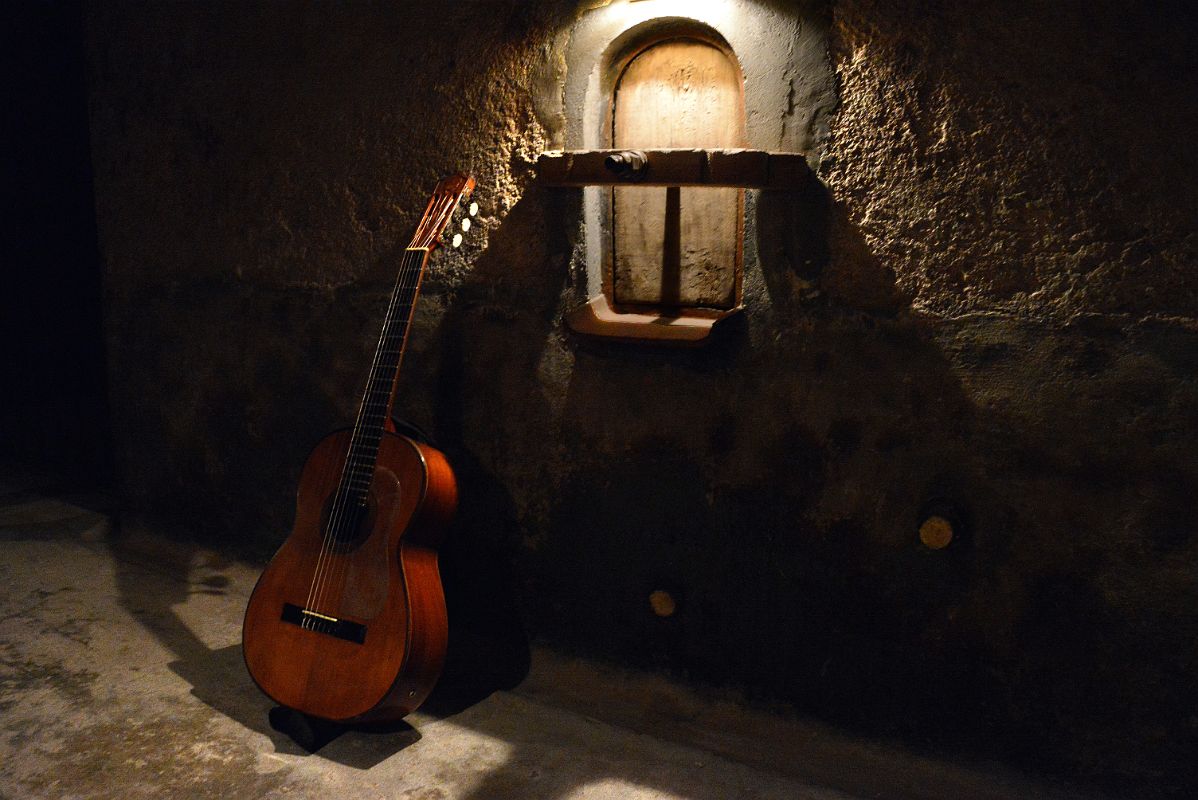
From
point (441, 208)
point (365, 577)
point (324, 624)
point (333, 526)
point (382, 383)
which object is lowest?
point (324, 624)

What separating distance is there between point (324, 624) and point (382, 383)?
2.67 feet

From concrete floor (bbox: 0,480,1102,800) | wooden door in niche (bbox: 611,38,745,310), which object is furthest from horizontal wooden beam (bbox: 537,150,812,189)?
concrete floor (bbox: 0,480,1102,800)

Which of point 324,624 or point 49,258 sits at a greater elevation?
point 49,258

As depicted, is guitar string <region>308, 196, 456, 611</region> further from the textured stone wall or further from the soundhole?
the textured stone wall

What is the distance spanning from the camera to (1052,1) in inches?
98.4

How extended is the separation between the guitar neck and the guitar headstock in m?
0.06

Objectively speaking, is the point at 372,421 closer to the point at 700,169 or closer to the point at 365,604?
the point at 365,604

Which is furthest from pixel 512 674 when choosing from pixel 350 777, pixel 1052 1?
pixel 1052 1

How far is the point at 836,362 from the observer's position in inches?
115

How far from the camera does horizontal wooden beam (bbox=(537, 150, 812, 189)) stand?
2717 mm

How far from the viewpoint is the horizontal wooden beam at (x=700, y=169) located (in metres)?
2.72

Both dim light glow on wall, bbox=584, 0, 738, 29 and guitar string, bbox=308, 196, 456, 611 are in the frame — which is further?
guitar string, bbox=308, 196, 456, 611

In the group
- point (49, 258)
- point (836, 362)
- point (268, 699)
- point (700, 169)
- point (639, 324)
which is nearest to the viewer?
point (700, 169)

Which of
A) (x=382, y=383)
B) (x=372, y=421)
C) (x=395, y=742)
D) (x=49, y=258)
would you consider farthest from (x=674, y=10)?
(x=49, y=258)
